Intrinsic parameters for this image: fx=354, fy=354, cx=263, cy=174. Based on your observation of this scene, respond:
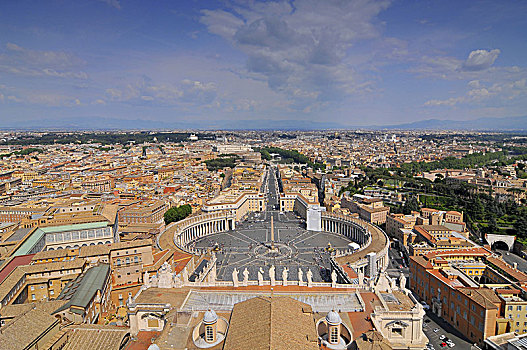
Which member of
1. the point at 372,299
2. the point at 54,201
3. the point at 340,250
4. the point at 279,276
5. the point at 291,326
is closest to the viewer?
the point at 291,326

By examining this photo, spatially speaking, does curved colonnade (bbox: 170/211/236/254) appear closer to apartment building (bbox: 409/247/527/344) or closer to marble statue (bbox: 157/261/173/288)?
marble statue (bbox: 157/261/173/288)

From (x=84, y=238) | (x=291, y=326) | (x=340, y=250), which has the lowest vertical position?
(x=340, y=250)

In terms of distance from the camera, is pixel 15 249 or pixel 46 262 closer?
pixel 46 262

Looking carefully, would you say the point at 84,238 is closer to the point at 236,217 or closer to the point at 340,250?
the point at 236,217

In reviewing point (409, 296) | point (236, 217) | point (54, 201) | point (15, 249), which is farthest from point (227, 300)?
point (54, 201)

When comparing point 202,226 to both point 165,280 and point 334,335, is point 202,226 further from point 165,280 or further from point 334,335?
point 334,335

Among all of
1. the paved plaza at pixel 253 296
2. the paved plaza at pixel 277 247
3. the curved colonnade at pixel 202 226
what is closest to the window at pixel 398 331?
the paved plaza at pixel 253 296

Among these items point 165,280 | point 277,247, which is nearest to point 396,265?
point 277,247
